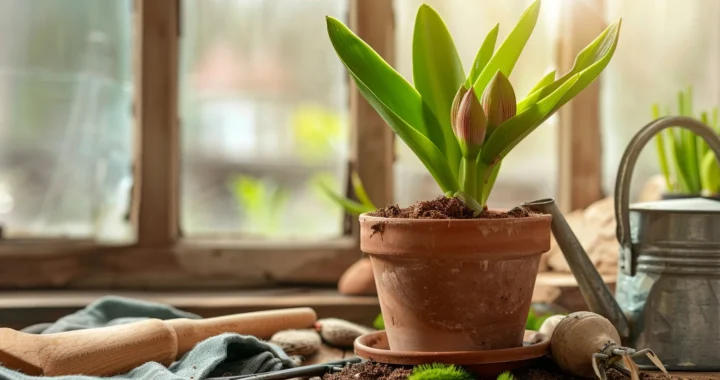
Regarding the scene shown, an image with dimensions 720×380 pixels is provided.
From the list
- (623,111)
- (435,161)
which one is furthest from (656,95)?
(435,161)

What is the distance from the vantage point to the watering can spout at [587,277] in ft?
3.63

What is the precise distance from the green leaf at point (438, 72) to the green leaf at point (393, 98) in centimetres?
1

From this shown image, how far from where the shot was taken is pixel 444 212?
3.18 ft

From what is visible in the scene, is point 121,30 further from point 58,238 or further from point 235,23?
point 58,238

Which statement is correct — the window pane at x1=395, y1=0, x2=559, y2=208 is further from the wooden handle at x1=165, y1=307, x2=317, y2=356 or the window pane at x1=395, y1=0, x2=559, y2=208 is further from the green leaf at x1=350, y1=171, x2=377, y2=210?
the wooden handle at x1=165, y1=307, x2=317, y2=356

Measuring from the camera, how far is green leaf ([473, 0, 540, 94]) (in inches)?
40.4

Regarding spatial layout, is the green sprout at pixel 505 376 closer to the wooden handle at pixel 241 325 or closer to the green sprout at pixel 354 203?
the wooden handle at pixel 241 325

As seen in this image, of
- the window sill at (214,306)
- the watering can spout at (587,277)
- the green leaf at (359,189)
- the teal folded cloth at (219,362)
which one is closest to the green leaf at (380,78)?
the watering can spout at (587,277)

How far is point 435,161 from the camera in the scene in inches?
39.8

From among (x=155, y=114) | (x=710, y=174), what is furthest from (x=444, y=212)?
(x=155, y=114)

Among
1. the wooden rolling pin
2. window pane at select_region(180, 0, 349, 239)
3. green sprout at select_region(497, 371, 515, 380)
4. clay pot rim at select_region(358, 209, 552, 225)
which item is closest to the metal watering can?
clay pot rim at select_region(358, 209, 552, 225)

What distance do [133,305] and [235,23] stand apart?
2.63ft

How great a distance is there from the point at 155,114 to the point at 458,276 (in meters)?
1.10

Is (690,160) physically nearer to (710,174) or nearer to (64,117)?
(710,174)
